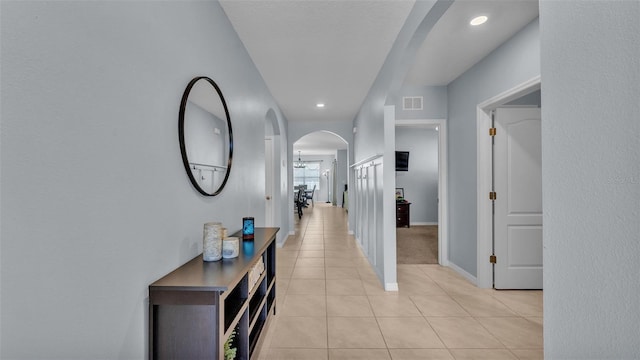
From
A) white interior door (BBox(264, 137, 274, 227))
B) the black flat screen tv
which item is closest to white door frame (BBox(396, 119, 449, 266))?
white interior door (BBox(264, 137, 274, 227))

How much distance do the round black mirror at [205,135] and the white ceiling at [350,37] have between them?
2.59 ft

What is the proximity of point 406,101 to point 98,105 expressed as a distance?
3.76 meters

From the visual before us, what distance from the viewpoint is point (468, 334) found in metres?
2.19

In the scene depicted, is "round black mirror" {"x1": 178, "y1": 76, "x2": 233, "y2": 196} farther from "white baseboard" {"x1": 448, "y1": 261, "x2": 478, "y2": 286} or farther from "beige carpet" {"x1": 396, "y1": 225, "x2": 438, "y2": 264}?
"beige carpet" {"x1": 396, "y1": 225, "x2": 438, "y2": 264}

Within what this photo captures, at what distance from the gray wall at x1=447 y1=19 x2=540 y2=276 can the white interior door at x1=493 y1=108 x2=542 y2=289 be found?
0.25m

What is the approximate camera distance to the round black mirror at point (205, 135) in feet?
4.82

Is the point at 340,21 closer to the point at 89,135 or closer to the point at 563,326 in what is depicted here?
the point at 89,135

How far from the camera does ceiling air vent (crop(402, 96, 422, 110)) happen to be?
3.93 m

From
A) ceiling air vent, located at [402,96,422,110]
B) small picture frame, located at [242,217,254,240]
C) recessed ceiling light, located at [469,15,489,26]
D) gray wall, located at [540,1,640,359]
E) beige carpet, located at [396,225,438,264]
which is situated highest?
recessed ceiling light, located at [469,15,489,26]

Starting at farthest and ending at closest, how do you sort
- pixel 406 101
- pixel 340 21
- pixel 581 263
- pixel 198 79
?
pixel 406 101
pixel 340 21
pixel 198 79
pixel 581 263

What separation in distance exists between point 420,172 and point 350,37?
5858 mm

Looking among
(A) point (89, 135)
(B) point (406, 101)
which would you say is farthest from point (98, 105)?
(B) point (406, 101)

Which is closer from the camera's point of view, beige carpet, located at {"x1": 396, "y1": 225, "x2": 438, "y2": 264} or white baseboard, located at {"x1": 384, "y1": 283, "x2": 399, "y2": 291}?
white baseboard, located at {"x1": 384, "y1": 283, "x2": 399, "y2": 291}

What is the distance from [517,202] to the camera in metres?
3.05
